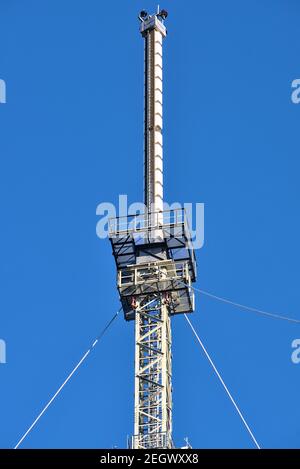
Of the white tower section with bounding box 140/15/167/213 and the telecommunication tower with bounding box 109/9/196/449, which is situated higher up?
the white tower section with bounding box 140/15/167/213

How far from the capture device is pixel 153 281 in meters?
147

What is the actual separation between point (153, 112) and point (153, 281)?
14.8 meters

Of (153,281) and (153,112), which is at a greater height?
(153,112)

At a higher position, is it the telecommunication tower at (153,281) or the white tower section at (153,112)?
the white tower section at (153,112)

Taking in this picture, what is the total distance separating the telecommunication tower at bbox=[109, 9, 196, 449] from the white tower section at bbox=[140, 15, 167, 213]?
0.07m

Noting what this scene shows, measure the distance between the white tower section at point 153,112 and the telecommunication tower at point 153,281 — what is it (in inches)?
2.8

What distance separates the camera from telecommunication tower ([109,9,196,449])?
141375mm

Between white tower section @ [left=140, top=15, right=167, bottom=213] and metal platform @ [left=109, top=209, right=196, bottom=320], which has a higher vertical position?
white tower section @ [left=140, top=15, right=167, bottom=213]

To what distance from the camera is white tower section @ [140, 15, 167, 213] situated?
15112 cm

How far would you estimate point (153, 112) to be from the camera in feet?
509

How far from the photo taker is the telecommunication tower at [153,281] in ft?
464
